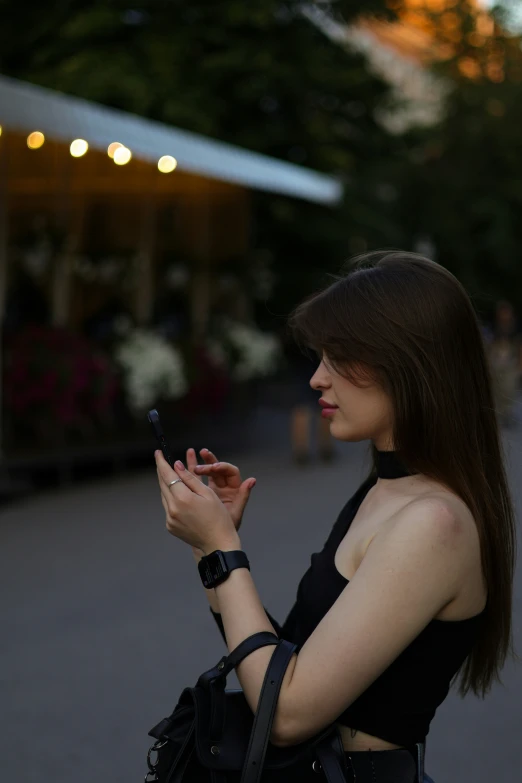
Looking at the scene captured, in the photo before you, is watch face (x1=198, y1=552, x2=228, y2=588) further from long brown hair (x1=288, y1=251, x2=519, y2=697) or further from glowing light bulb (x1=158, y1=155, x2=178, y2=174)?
glowing light bulb (x1=158, y1=155, x2=178, y2=174)

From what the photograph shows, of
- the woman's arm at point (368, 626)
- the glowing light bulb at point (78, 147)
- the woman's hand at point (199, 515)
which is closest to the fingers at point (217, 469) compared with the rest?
the woman's hand at point (199, 515)

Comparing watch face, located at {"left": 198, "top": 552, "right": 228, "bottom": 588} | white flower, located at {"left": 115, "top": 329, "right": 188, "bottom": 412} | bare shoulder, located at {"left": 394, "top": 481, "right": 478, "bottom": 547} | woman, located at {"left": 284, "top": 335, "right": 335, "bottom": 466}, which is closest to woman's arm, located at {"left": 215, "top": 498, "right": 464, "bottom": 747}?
bare shoulder, located at {"left": 394, "top": 481, "right": 478, "bottom": 547}

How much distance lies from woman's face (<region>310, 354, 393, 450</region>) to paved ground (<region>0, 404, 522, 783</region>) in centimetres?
49

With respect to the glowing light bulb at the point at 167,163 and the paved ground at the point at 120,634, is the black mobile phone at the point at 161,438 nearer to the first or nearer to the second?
the paved ground at the point at 120,634

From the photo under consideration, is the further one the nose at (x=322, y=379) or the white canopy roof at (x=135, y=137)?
the white canopy roof at (x=135, y=137)

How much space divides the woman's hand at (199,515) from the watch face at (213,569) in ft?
0.06

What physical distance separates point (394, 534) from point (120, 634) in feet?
16.7

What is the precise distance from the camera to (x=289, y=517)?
1116 centimetres

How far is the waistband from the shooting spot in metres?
2.22

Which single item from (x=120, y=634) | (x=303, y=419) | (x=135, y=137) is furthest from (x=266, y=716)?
(x=303, y=419)

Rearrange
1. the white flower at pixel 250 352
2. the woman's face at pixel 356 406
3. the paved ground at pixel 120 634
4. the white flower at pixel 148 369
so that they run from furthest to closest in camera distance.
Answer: the white flower at pixel 250 352
the white flower at pixel 148 369
the paved ground at pixel 120 634
the woman's face at pixel 356 406

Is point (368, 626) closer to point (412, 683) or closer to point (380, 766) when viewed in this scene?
point (412, 683)

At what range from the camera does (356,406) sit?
232 centimetres

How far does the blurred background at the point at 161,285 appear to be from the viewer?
6.45 metres
